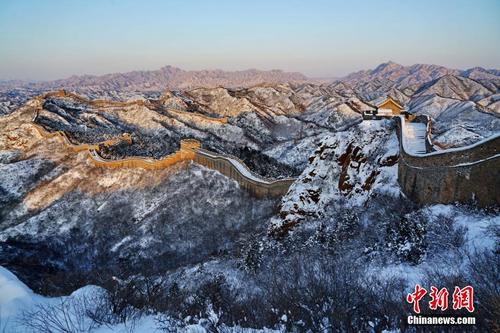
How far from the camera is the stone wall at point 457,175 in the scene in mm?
15484

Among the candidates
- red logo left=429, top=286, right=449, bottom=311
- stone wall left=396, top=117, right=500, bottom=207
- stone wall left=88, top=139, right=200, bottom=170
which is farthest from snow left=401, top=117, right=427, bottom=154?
stone wall left=88, top=139, right=200, bottom=170

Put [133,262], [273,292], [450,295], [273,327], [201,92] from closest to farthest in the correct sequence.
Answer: [450,295]
[273,327]
[273,292]
[133,262]
[201,92]

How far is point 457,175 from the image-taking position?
669 inches

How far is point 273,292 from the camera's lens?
13.6 meters

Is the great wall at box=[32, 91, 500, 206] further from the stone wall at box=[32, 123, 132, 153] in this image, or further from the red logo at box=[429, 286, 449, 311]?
the stone wall at box=[32, 123, 132, 153]

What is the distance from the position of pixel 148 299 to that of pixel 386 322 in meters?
9.17

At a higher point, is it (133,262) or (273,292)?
(273,292)

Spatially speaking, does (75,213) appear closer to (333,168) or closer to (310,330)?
(333,168)

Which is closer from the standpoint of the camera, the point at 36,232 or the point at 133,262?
the point at 133,262

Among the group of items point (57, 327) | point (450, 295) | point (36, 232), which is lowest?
point (36, 232)

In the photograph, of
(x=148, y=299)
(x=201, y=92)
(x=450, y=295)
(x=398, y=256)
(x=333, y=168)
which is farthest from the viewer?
(x=201, y=92)

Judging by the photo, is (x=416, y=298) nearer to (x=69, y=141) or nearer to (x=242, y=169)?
(x=242, y=169)

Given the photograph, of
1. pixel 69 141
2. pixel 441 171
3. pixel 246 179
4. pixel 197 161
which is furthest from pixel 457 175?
pixel 69 141

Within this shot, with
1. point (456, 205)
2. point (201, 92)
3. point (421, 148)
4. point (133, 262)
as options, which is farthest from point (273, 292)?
point (201, 92)
